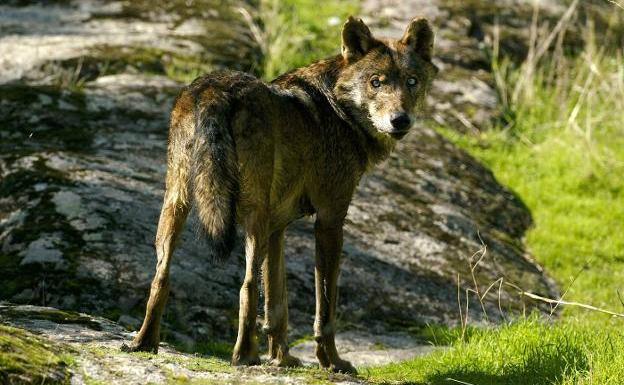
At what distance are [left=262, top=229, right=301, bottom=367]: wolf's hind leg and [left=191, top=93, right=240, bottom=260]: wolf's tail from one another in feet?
3.75

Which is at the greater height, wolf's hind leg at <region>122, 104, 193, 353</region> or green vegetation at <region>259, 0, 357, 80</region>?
green vegetation at <region>259, 0, 357, 80</region>

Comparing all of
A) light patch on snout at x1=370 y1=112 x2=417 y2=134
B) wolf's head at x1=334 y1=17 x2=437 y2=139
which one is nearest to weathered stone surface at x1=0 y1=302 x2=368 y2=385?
light patch on snout at x1=370 y1=112 x2=417 y2=134

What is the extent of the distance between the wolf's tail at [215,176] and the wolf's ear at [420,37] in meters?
2.16

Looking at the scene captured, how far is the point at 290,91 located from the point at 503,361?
2319 mm

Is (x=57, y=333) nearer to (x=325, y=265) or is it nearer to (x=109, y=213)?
(x=325, y=265)

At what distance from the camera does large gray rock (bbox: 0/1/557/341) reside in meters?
7.82

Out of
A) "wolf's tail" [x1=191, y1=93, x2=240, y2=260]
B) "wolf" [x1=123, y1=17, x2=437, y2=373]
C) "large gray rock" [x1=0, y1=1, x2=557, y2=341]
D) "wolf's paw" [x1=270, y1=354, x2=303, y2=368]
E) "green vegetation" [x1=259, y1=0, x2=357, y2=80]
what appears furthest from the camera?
"green vegetation" [x1=259, y1=0, x2=357, y2=80]

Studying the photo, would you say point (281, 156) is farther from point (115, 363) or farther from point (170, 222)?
point (115, 363)

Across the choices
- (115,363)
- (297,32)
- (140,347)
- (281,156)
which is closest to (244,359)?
(140,347)

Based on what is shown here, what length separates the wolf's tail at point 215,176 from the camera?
209 inches

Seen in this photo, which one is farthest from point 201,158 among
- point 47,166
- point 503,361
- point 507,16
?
point 507,16

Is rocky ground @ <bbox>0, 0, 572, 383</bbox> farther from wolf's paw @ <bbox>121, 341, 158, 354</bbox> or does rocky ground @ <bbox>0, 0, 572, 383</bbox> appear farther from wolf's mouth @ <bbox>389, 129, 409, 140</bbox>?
wolf's mouth @ <bbox>389, 129, 409, 140</bbox>

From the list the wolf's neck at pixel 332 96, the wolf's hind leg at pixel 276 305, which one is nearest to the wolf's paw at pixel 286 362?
the wolf's hind leg at pixel 276 305

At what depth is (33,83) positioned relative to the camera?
11.4m
